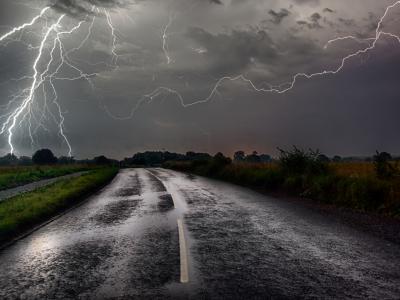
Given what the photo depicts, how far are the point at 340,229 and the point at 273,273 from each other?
15.5 feet

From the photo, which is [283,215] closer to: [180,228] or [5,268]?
[180,228]

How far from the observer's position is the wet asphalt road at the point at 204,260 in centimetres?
566

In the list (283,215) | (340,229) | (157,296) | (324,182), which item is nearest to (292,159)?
(324,182)

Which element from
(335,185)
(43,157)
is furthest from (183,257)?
(43,157)

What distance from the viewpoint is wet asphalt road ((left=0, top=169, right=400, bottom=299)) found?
5.66 m

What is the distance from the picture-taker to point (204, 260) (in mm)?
7324

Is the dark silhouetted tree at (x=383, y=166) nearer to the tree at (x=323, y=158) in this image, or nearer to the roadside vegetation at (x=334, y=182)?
the roadside vegetation at (x=334, y=182)

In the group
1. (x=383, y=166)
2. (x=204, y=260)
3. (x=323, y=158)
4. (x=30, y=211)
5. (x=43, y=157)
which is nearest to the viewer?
(x=204, y=260)

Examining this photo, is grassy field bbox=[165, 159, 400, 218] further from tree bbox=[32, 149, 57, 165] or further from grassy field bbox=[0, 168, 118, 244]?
tree bbox=[32, 149, 57, 165]

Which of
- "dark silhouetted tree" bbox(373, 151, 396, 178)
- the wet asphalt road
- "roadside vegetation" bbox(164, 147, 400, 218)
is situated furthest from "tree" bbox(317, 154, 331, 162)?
the wet asphalt road

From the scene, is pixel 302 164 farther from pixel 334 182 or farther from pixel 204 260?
pixel 204 260

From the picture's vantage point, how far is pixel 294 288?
5.67 m

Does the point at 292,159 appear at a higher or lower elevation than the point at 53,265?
higher

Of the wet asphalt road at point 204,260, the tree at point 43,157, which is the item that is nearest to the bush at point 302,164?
the wet asphalt road at point 204,260
